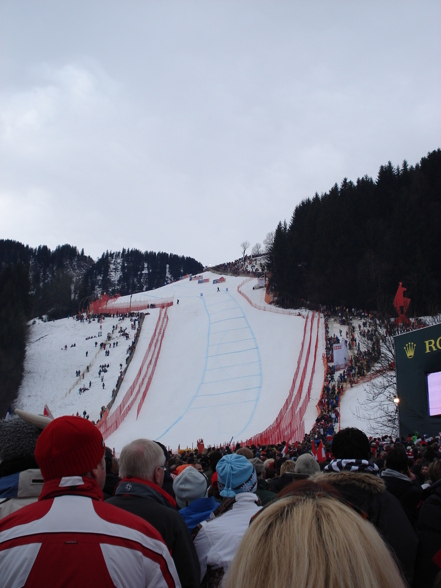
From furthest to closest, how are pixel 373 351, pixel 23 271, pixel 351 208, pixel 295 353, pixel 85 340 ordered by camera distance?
pixel 23 271
pixel 351 208
pixel 85 340
pixel 295 353
pixel 373 351

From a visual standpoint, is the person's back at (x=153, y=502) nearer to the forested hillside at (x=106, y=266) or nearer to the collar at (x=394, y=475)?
the collar at (x=394, y=475)

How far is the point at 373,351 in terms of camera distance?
1088 inches

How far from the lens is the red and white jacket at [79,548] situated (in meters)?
1.42

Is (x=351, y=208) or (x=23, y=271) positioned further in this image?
(x=23, y=271)

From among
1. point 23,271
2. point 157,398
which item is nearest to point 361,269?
point 157,398

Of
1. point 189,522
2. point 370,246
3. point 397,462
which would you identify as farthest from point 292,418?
point 370,246

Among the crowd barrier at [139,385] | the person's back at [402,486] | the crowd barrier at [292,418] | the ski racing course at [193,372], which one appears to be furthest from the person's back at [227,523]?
the crowd barrier at [139,385]

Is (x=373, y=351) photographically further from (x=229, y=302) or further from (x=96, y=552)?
(x=96, y=552)

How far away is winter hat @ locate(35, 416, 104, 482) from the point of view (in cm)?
168

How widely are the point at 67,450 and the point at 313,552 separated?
3.11 ft

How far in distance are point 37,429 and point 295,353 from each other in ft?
99.9

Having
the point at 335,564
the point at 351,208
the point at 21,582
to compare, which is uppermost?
the point at 351,208

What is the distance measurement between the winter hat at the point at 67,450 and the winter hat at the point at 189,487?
162cm

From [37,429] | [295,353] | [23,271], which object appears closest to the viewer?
[37,429]
